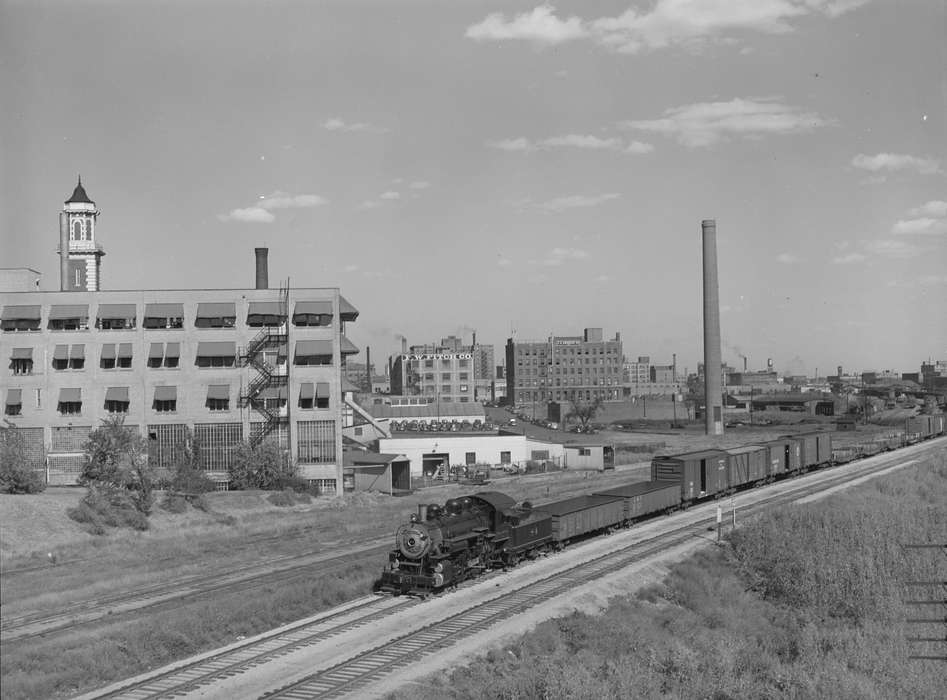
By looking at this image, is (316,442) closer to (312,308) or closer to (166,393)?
(312,308)

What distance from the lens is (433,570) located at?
1089 inches

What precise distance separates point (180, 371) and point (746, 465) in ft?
124

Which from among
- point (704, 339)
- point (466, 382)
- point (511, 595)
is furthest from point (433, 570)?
point (466, 382)

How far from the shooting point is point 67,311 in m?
56.1

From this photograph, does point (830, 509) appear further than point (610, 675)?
Yes

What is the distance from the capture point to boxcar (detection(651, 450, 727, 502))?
1842 inches

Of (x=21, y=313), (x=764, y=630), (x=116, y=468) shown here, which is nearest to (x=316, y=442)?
(x=116, y=468)

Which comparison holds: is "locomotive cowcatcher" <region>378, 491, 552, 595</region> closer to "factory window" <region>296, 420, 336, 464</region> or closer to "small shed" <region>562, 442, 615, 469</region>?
"factory window" <region>296, 420, 336, 464</region>

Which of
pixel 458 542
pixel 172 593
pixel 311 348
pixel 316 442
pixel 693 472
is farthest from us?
pixel 316 442

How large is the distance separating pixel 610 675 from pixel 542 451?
54.8m

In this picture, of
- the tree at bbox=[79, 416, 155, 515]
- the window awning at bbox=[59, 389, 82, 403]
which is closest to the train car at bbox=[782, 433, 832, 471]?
the tree at bbox=[79, 416, 155, 515]

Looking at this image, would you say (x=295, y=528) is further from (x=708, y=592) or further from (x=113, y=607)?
(x=708, y=592)

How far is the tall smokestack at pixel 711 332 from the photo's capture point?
4215 inches

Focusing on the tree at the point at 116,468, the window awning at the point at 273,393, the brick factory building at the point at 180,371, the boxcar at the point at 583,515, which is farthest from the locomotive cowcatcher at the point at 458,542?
the window awning at the point at 273,393
